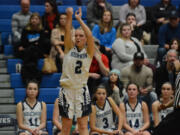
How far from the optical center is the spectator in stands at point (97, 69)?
10.2 m

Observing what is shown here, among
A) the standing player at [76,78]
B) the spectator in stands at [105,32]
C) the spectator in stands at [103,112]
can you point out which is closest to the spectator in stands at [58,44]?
the spectator in stands at [105,32]

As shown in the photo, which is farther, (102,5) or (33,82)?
(102,5)

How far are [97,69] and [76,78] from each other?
2.89 meters

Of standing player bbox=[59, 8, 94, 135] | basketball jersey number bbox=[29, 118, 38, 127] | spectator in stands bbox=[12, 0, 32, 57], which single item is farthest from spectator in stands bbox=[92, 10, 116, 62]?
standing player bbox=[59, 8, 94, 135]

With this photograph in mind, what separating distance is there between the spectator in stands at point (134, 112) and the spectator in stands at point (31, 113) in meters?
1.36

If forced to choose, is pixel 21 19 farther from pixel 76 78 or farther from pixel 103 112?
pixel 76 78

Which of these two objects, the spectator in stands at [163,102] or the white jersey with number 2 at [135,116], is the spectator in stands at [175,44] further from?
the white jersey with number 2 at [135,116]

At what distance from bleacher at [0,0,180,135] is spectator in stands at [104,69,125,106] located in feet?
3.55

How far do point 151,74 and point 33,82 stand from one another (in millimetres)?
2221

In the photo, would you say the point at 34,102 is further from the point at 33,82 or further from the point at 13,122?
the point at 13,122

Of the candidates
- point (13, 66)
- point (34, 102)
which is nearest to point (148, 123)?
point (34, 102)

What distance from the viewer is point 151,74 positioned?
1018cm

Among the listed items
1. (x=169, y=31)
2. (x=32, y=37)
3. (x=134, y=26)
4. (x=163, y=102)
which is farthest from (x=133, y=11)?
(x=163, y=102)

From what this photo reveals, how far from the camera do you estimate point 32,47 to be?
416 inches
